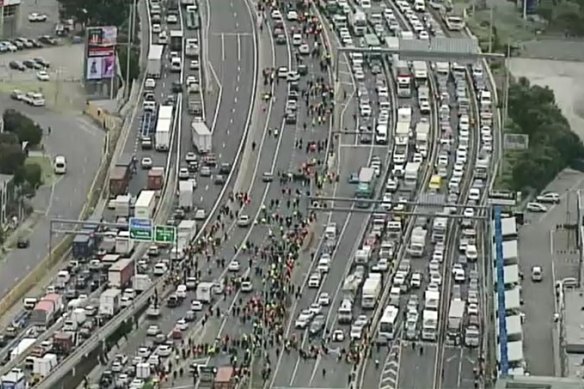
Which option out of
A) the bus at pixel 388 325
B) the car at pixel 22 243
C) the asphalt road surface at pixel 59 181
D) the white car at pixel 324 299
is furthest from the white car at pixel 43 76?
the bus at pixel 388 325

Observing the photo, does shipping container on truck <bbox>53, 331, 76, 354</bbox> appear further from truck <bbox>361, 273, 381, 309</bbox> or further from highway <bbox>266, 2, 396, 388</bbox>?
truck <bbox>361, 273, 381, 309</bbox>

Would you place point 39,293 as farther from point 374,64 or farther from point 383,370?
point 374,64

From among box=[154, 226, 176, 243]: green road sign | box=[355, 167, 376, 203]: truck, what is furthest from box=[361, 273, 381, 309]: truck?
box=[355, 167, 376, 203]: truck

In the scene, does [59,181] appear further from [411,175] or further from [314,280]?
[314,280]

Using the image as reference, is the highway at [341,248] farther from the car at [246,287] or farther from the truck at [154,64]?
the truck at [154,64]

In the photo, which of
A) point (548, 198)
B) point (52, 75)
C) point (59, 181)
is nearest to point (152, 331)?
point (59, 181)

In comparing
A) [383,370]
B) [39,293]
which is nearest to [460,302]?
[383,370]
